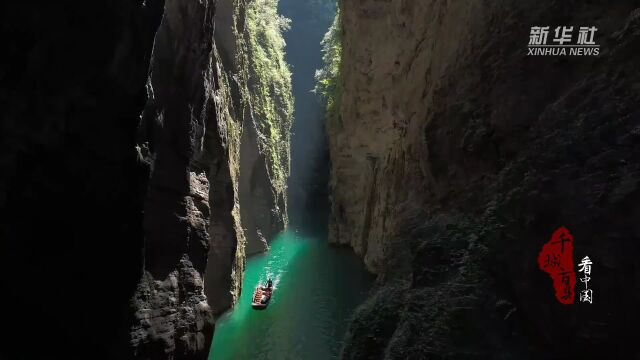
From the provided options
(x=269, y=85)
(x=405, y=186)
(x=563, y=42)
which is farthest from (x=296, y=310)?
(x=269, y=85)

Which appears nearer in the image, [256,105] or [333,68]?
[256,105]

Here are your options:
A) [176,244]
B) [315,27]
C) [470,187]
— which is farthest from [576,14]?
[315,27]

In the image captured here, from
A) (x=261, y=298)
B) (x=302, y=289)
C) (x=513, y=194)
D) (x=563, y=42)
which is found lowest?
(x=261, y=298)

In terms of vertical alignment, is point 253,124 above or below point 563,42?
above

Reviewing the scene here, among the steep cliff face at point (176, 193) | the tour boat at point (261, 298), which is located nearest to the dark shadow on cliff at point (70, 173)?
the steep cliff face at point (176, 193)

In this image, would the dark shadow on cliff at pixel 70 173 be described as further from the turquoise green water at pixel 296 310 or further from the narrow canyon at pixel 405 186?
the turquoise green water at pixel 296 310

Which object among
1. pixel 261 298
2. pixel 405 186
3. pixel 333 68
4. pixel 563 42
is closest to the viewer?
pixel 563 42

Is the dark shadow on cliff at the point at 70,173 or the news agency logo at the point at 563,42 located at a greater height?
the news agency logo at the point at 563,42

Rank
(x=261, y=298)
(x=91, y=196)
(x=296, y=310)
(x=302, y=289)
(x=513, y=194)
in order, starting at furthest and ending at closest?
1. (x=302, y=289)
2. (x=296, y=310)
3. (x=261, y=298)
4. (x=91, y=196)
5. (x=513, y=194)

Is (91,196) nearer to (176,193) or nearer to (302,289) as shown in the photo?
(176,193)
